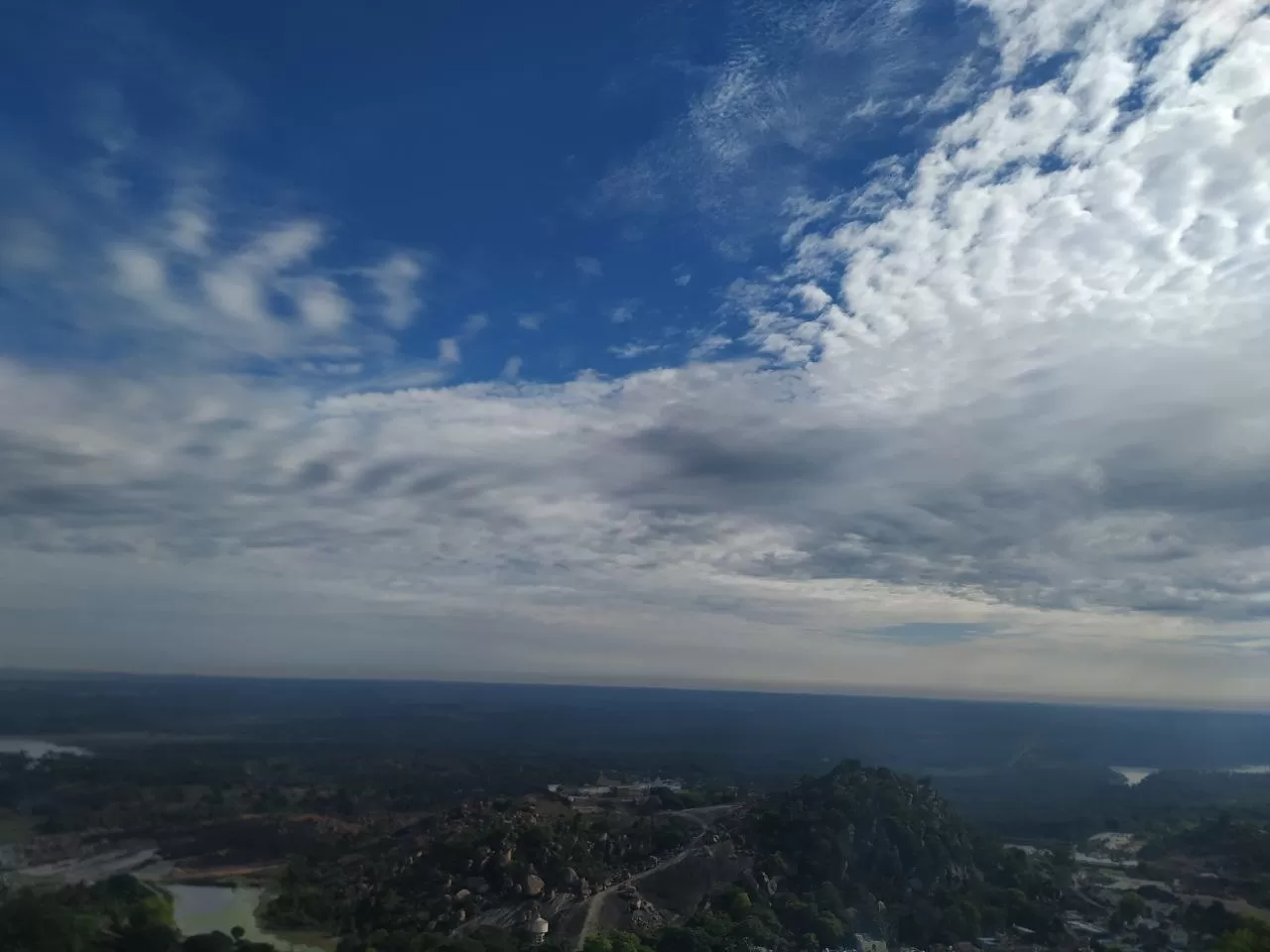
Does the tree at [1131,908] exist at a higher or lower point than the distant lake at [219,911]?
lower

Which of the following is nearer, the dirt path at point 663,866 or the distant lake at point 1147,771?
the dirt path at point 663,866

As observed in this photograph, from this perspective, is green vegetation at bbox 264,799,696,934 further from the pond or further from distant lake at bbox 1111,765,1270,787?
distant lake at bbox 1111,765,1270,787

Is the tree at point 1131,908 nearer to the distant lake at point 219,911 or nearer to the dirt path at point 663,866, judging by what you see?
the dirt path at point 663,866

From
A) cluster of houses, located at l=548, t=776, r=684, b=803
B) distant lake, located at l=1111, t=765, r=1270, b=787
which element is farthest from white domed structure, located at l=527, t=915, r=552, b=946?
distant lake, located at l=1111, t=765, r=1270, b=787

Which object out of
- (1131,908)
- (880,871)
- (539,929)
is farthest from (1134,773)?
(539,929)

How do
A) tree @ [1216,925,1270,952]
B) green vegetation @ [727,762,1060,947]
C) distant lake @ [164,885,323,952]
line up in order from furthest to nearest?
1. green vegetation @ [727,762,1060,947]
2. distant lake @ [164,885,323,952]
3. tree @ [1216,925,1270,952]

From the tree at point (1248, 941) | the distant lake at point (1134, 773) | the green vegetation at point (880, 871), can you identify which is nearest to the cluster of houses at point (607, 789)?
the green vegetation at point (880, 871)

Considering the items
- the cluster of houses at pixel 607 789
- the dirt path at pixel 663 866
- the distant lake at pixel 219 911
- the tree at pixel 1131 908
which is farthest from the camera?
the cluster of houses at pixel 607 789
